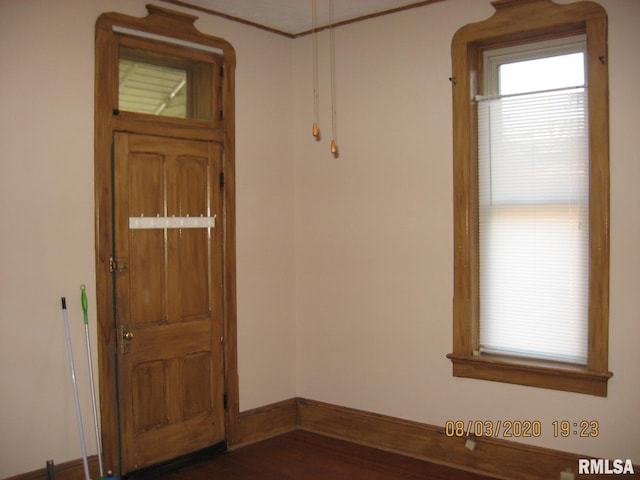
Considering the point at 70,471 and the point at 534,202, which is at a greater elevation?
the point at 534,202

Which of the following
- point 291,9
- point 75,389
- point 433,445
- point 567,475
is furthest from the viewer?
point 291,9

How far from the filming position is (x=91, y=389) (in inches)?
141

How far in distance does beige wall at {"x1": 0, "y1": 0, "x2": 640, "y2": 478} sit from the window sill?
6 centimetres

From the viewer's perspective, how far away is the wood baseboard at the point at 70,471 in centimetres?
349

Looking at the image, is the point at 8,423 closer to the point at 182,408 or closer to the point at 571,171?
the point at 182,408

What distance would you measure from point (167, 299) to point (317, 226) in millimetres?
1269

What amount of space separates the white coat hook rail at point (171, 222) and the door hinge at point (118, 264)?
0.21 m

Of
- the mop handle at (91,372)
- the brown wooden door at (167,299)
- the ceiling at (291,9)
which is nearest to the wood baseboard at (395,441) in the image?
the mop handle at (91,372)

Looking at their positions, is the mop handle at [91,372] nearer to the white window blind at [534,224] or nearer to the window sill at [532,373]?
the window sill at [532,373]

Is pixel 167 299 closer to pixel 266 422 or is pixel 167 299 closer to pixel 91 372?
pixel 91 372

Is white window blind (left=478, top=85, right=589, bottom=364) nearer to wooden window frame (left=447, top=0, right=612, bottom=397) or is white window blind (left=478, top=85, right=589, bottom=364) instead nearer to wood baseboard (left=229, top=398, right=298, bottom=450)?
wooden window frame (left=447, top=0, right=612, bottom=397)

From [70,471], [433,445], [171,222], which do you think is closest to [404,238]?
[433,445]

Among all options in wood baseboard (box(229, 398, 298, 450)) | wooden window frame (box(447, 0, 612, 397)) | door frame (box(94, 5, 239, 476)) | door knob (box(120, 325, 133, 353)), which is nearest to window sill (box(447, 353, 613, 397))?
wooden window frame (box(447, 0, 612, 397))

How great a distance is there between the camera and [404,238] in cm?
431
